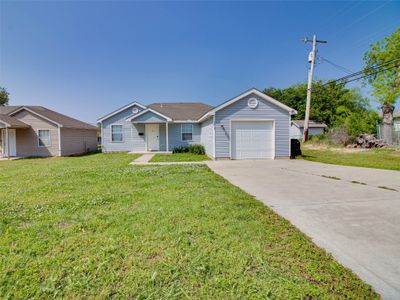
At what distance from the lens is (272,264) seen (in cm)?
231

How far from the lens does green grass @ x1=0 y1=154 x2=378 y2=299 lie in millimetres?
1946

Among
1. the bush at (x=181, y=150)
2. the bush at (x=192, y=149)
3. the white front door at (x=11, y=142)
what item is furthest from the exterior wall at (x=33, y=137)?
the bush at (x=192, y=149)

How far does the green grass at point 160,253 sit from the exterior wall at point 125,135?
1349 centimetres

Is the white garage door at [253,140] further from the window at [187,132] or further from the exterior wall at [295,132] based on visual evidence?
the exterior wall at [295,132]

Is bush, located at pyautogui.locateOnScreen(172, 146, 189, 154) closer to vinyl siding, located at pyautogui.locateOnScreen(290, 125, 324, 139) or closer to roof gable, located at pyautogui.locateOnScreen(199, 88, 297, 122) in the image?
roof gable, located at pyautogui.locateOnScreen(199, 88, 297, 122)

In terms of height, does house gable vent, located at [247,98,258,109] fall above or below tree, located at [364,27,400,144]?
below

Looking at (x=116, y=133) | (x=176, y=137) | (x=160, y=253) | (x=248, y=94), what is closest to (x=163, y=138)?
(x=176, y=137)

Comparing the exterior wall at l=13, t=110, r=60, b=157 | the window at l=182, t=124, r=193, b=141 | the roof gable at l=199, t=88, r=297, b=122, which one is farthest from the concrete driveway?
the exterior wall at l=13, t=110, r=60, b=157

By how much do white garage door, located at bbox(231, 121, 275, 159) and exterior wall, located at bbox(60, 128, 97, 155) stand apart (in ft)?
45.0

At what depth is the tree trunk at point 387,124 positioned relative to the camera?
19.1 metres

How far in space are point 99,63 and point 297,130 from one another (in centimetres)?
3470

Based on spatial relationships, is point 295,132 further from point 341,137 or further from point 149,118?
point 149,118

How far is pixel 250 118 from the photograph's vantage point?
12.4 metres

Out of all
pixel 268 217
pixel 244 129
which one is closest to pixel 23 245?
pixel 268 217
